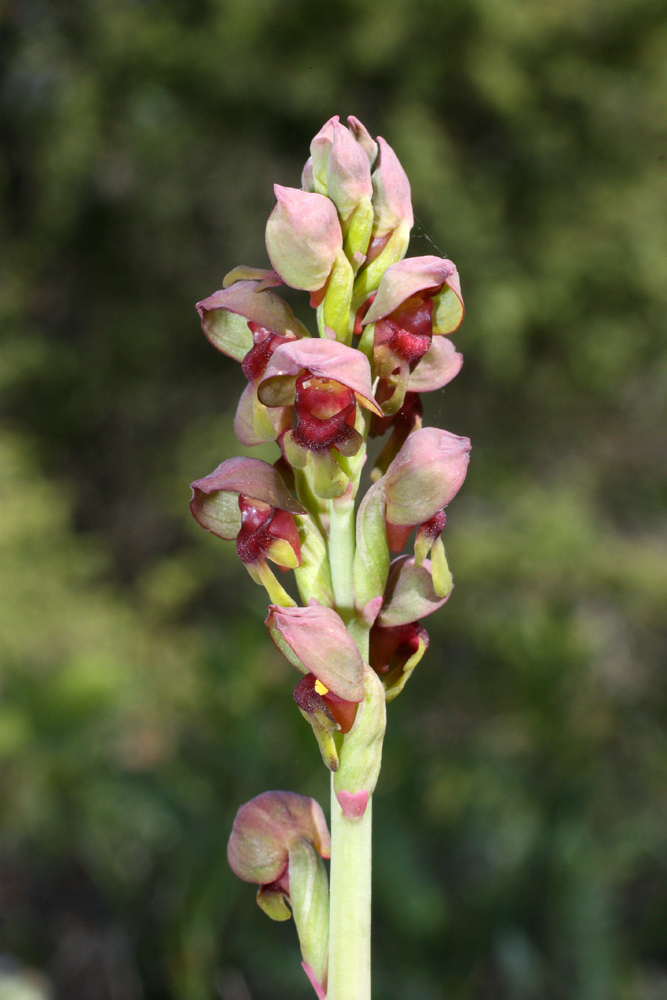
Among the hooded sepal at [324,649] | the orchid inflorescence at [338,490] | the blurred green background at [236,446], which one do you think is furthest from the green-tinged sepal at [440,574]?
the blurred green background at [236,446]

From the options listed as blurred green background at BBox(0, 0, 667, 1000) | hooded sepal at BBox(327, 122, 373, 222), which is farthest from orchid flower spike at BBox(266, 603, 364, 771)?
blurred green background at BBox(0, 0, 667, 1000)

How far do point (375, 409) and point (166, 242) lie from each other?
644cm

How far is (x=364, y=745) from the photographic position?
2.19 ft

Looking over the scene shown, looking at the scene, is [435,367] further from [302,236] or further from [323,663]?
[323,663]

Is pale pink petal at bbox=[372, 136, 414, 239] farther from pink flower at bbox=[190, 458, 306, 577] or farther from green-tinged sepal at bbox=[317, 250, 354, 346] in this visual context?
pink flower at bbox=[190, 458, 306, 577]

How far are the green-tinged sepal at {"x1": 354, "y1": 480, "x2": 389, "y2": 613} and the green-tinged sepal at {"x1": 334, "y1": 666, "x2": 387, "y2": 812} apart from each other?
0.06 meters

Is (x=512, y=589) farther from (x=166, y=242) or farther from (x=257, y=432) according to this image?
(x=257, y=432)

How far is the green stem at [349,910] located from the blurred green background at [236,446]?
1929 mm

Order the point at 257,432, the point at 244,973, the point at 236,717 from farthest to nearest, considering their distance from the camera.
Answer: the point at 236,717 → the point at 244,973 → the point at 257,432

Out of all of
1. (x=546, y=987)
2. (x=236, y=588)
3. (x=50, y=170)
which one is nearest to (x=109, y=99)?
(x=50, y=170)

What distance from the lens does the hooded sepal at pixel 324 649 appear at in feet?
2.01

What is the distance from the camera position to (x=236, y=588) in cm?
673

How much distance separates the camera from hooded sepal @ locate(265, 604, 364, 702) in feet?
2.01

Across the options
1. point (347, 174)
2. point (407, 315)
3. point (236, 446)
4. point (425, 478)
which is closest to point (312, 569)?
point (425, 478)
